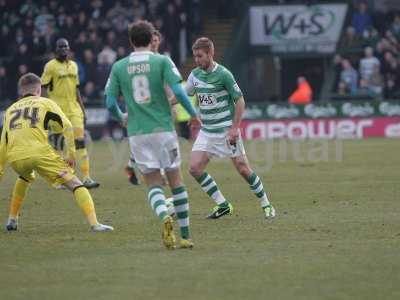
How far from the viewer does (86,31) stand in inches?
1299

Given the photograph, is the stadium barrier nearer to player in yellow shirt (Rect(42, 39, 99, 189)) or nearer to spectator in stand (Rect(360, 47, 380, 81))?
spectator in stand (Rect(360, 47, 380, 81))

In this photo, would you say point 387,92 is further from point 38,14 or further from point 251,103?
point 38,14

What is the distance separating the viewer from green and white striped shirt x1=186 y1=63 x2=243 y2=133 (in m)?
12.5

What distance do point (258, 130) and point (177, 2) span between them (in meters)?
5.54

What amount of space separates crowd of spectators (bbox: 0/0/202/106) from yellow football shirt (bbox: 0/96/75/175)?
64.0 ft

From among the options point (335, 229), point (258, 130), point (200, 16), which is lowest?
point (258, 130)

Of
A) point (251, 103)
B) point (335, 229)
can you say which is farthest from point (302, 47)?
point (335, 229)

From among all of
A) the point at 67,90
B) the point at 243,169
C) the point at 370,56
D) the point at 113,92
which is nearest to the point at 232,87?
the point at 243,169

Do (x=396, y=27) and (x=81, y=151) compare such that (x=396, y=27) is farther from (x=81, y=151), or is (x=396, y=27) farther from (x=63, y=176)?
(x=63, y=176)

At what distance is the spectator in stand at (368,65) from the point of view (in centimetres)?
3111

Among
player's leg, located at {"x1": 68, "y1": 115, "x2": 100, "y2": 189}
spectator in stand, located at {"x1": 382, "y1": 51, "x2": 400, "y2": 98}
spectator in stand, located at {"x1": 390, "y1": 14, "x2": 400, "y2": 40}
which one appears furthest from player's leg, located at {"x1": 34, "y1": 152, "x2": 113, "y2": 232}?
spectator in stand, located at {"x1": 390, "y1": 14, "x2": 400, "y2": 40}

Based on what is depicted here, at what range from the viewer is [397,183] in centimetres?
1678

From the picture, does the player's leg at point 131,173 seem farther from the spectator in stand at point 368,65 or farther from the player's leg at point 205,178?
the spectator in stand at point 368,65

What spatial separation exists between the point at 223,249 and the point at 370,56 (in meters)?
22.0
